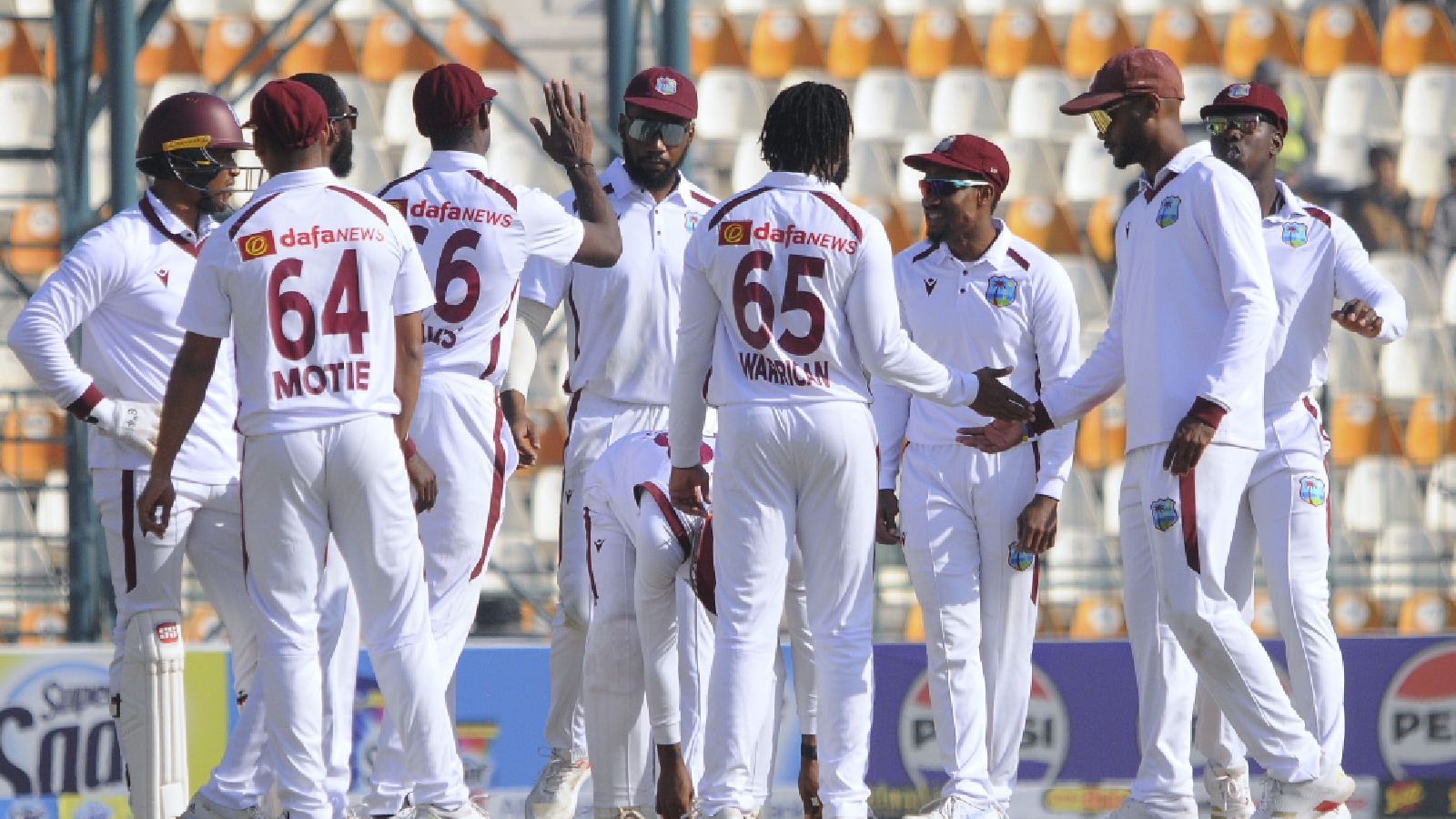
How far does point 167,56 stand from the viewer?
12.2 meters

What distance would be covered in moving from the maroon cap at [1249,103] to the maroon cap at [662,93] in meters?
1.61

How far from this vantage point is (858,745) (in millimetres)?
5035

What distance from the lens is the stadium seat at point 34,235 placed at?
10750 mm

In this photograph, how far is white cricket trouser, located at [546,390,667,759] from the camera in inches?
237

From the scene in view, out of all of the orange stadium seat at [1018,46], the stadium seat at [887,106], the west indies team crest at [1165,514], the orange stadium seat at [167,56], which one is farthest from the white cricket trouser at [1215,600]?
the orange stadium seat at [167,56]

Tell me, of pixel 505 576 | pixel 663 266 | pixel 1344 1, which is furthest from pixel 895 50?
pixel 663 266

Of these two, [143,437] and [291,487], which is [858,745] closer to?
[291,487]

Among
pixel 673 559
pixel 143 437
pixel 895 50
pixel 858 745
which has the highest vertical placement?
pixel 895 50

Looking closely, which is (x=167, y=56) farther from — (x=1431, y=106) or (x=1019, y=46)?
(x=1431, y=106)

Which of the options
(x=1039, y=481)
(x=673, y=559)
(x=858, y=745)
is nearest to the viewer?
(x=858, y=745)

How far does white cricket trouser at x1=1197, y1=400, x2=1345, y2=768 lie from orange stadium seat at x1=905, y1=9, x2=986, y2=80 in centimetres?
697

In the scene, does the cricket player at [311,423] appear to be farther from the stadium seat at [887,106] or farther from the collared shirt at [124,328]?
the stadium seat at [887,106]

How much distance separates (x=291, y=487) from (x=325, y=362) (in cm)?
33

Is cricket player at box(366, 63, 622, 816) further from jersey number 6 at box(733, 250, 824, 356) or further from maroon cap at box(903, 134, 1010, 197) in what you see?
maroon cap at box(903, 134, 1010, 197)
